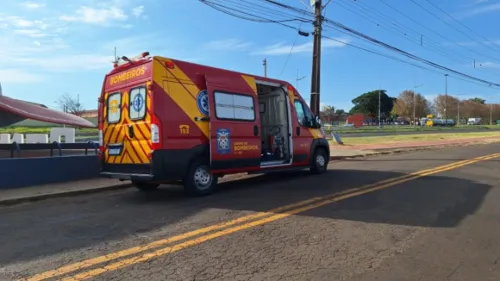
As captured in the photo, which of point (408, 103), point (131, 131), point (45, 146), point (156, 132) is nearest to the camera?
point (156, 132)

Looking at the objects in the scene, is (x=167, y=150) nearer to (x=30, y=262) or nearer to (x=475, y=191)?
(x=30, y=262)

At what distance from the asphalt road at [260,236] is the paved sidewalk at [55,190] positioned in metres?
0.35

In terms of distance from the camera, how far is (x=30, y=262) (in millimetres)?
4465

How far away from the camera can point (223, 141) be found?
8922 millimetres

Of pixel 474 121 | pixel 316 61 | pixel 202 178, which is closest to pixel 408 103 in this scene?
pixel 474 121

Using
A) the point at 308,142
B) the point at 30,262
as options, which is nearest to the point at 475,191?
the point at 308,142

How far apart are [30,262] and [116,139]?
14.7ft

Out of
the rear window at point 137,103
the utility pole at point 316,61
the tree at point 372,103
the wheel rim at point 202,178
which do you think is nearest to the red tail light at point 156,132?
the rear window at point 137,103

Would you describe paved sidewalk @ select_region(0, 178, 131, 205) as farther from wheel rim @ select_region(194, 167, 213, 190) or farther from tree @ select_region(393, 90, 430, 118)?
tree @ select_region(393, 90, 430, 118)

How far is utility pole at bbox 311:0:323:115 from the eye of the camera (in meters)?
18.4

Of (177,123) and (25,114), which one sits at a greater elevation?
(25,114)

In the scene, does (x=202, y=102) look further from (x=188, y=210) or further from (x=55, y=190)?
(x=55, y=190)

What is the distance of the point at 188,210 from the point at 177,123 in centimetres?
188

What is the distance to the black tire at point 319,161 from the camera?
39.4 feet
